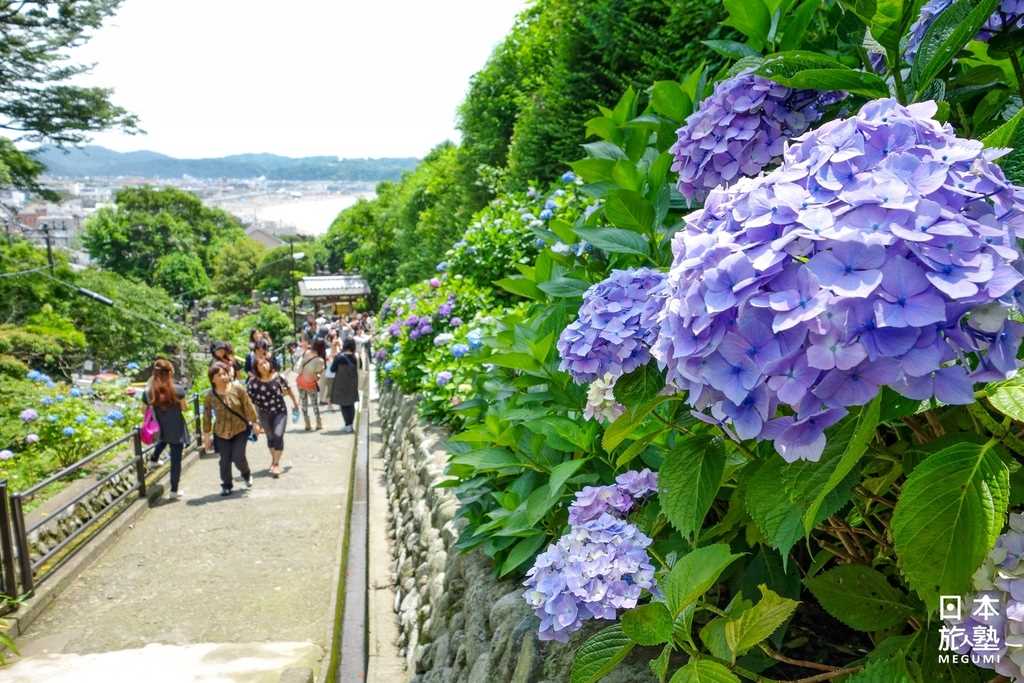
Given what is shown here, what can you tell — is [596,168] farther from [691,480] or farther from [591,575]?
[691,480]

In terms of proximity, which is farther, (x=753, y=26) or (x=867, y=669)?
(x=753, y=26)

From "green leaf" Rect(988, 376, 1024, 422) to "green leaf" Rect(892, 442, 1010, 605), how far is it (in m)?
0.05

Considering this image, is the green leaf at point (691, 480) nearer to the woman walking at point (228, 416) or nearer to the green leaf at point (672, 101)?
the green leaf at point (672, 101)

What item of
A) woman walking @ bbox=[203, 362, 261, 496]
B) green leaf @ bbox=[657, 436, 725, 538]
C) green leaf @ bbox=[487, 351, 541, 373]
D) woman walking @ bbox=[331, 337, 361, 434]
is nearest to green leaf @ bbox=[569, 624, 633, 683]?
green leaf @ bbox=[657, 436, 725, 538]

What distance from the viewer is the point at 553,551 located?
1.89 meters

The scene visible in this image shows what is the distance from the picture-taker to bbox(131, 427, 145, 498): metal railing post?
8570 millimetres

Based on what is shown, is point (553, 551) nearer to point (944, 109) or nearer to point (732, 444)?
point (732, 444)

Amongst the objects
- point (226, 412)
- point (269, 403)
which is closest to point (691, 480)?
point (226, 412)

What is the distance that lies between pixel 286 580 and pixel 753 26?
5489 mm

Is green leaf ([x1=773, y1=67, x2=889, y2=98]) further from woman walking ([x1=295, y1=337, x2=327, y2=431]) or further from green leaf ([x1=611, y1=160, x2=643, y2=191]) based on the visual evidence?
woman walking ([x1=295, y1=337, x2=327, y2=431])

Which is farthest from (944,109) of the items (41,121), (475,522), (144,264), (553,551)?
(144,264)

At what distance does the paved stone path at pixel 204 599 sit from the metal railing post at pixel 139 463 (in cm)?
27

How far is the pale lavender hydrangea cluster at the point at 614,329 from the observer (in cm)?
147

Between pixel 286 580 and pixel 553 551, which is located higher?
pixel 553 551
